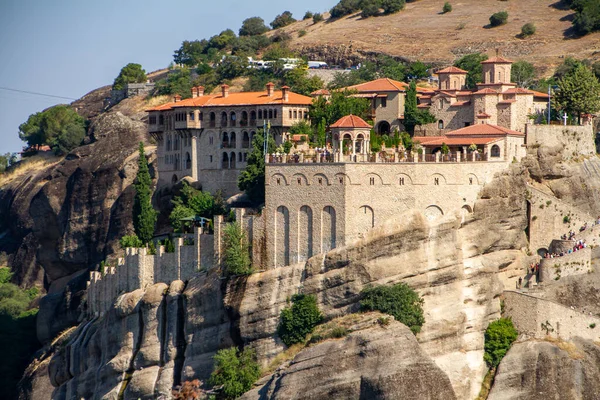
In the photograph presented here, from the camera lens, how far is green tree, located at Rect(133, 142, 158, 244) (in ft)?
340

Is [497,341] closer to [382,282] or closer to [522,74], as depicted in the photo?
[382,282]

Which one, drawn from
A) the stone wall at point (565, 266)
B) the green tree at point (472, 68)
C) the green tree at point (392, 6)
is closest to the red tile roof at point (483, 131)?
the stone wall at point (565, 266)

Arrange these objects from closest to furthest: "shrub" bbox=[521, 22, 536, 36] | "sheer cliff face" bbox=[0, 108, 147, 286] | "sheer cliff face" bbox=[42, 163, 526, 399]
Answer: "sheer cliff face" bbox=[42, 163, 526, 399]
"sheer cliff face" bbox=[0, 108, 147, 286]
"shrub" bbox=[521, 22, 536, 36]

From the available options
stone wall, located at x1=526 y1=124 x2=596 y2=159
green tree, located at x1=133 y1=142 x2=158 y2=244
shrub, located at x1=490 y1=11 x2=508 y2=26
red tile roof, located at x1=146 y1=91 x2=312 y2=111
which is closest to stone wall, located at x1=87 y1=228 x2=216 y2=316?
green tree, located at x1=133 y1=142 x2=158 y2=244

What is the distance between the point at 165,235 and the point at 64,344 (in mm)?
11802

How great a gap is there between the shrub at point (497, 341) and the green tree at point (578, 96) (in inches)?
748

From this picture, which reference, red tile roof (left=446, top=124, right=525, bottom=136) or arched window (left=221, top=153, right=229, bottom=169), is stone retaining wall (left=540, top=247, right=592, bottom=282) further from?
arched window (left=221, top=153, right=229, bottom=169)

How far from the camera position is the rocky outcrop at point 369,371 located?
7881 centimetres

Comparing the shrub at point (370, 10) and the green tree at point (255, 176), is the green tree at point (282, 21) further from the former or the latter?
the green tree at point (255, 176)

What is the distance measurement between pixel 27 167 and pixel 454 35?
4281cm

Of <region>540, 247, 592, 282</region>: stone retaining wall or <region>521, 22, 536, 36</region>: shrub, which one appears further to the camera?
<region>521, 22, 536, 36</region>: shrub

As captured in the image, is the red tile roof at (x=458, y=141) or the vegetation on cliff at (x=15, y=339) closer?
the red tile roof at (x=458, y=141)

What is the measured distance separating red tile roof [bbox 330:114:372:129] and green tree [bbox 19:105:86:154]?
5173 cm

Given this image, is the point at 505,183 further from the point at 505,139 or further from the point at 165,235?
the point at 165,235
